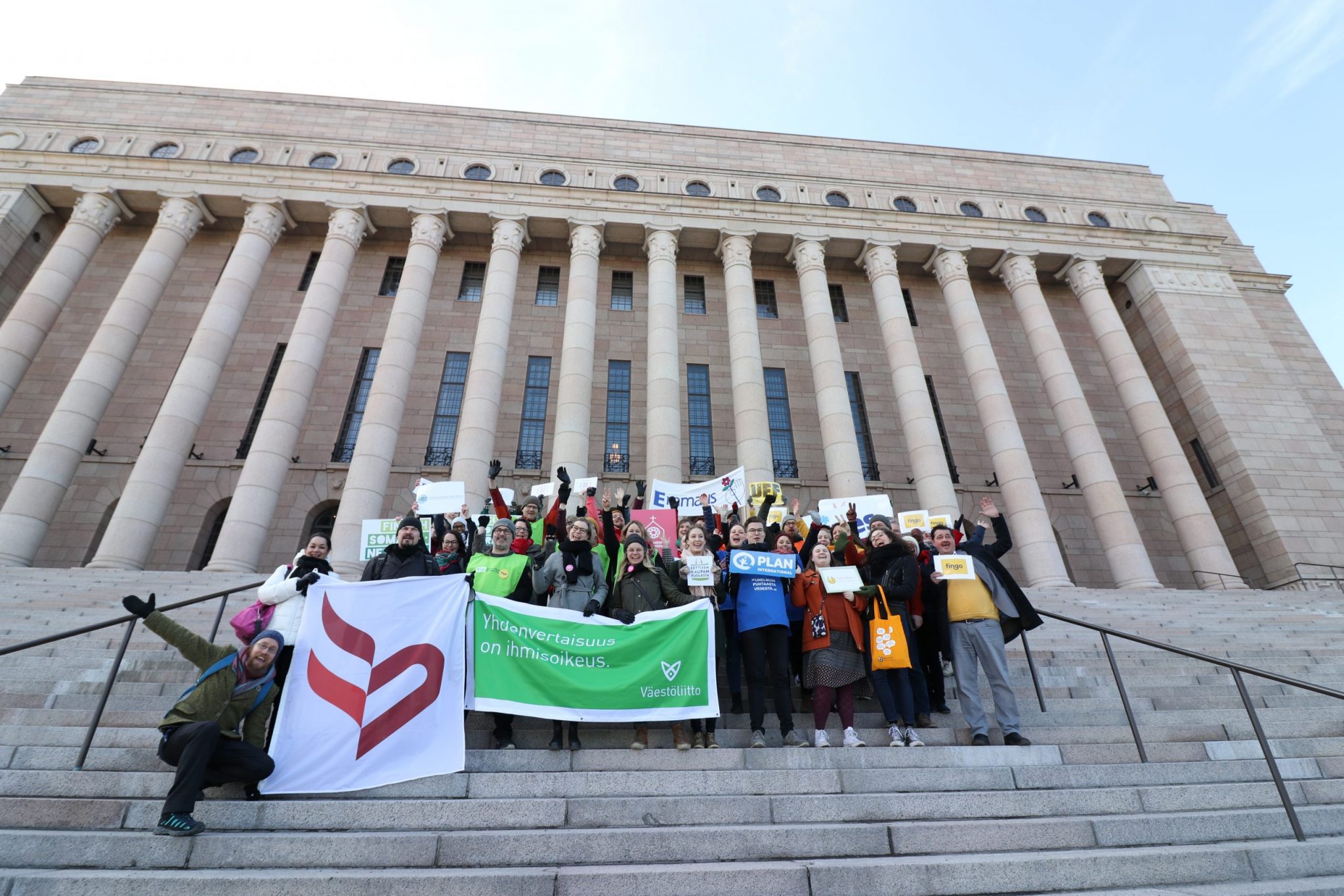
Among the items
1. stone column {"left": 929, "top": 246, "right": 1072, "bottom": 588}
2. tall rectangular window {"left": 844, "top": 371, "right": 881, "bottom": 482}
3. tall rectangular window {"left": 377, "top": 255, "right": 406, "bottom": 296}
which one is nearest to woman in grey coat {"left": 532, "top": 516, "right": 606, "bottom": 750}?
stone column {"left": 929, "top": 246, "right": 1072, "bottom": 588}

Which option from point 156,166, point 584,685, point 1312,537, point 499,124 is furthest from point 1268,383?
point 156,166

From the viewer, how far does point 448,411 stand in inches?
925

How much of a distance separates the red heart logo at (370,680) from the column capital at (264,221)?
21224mm

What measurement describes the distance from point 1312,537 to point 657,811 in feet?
81.0

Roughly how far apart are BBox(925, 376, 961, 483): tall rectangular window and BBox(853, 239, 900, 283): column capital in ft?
14.6

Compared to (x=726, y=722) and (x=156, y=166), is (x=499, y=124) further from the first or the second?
(x=726, y=722)

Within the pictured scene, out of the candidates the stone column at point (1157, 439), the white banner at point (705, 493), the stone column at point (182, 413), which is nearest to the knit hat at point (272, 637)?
the white banner at point (705, 493)

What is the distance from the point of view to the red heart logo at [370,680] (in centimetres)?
580

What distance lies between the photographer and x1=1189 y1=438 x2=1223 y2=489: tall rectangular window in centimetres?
2269

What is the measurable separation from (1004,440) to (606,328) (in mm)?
14945

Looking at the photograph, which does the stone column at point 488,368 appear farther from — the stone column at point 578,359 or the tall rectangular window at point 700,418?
the tall rectangular window at point 700,418

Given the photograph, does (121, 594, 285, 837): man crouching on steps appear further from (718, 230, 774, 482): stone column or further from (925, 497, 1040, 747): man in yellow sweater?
(718, 230, 774, 482): stone column

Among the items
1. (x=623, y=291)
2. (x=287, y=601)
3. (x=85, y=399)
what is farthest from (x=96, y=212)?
(x=287, y=601)

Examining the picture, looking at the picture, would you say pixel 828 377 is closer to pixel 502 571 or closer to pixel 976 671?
pixel 976 671
